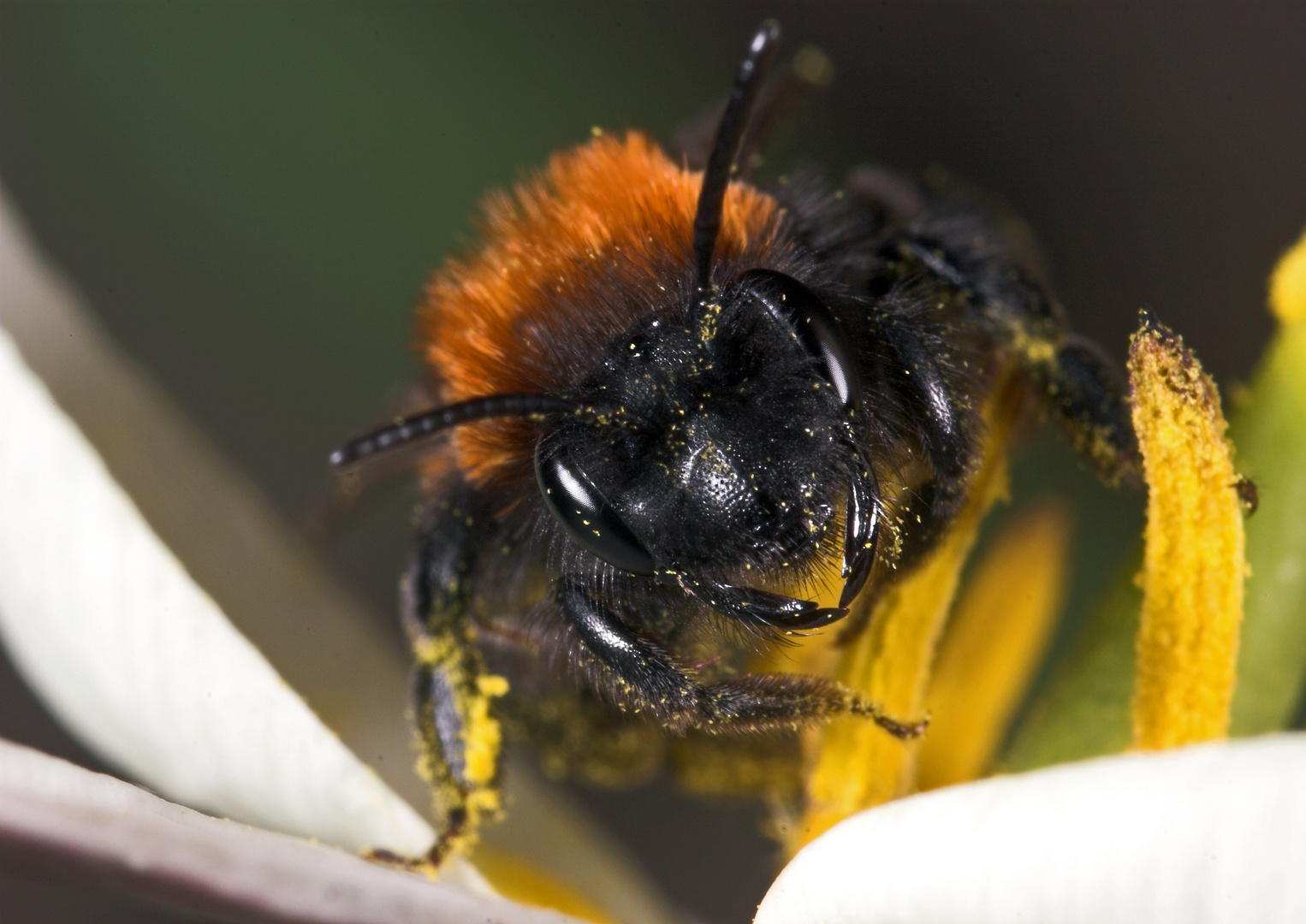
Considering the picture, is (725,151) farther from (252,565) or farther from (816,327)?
(252,565)

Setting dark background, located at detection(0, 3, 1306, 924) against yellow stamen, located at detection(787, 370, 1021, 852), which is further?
dark background, located at detection(0, 3, 1306, 924)

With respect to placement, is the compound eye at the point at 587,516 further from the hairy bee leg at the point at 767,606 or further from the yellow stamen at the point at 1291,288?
the yellow stamen at the point at 1291,288

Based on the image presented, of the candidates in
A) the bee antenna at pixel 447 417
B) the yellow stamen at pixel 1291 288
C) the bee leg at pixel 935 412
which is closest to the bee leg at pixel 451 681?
the bee antenna at pixel 447 417

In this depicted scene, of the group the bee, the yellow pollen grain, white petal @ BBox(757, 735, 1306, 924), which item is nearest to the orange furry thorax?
the bee

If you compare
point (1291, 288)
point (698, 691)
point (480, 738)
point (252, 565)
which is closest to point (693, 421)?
point (698, 691)

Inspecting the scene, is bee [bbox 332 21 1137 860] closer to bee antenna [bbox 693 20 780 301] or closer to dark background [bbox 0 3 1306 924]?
bee antenna [bbox 693 20 780 301]

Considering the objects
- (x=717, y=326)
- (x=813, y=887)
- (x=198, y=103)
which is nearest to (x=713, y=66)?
(x=198, y=103)

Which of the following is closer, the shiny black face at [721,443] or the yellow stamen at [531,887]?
the shiny black face at [721,443]
